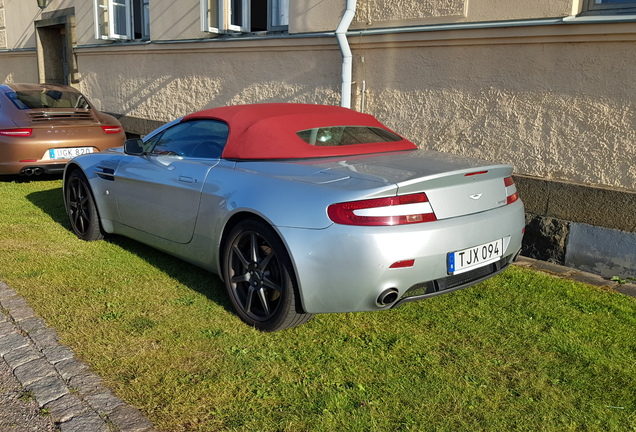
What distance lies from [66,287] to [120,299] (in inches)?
19.5

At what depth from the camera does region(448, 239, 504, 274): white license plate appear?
11.3ft

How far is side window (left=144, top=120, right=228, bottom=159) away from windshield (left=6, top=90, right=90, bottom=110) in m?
4.19

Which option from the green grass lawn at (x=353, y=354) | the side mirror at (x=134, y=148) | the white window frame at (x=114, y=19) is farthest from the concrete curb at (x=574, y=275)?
the white window frame at (x=114, y=19)

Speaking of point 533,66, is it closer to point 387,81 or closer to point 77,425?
point 387,81

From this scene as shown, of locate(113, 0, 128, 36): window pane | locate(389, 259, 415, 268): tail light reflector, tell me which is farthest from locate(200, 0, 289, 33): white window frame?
locate(389, 259, 415, 268): tail light reflector

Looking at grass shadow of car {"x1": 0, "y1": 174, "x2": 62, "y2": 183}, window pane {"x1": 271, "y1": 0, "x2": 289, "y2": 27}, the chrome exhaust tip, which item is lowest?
grass shadow of car {"x1": 0, "y1": 174, "x2": 62, "y2": 183}

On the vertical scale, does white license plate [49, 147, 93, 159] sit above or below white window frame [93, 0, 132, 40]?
below

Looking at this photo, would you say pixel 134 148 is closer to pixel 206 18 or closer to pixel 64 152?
pixel 64 152

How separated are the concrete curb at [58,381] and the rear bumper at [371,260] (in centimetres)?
114

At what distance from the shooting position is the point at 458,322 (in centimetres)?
396

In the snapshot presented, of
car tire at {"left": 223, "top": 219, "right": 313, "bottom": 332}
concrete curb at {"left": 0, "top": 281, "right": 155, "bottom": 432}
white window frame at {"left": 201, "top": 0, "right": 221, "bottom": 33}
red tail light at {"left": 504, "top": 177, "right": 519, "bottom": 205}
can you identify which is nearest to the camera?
concrete curb at {"left": 0, "top": 281, "right": 155, "bottom": 432}

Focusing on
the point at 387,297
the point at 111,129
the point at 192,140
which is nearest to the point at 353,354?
the point at 387,297

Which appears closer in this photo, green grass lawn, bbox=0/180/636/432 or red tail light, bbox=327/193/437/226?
green grass lawn, bbox=0/180/636/432

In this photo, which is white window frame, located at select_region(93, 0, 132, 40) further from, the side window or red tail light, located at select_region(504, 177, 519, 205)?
red tail light, located at select_region(504, 177, 519, 205)
